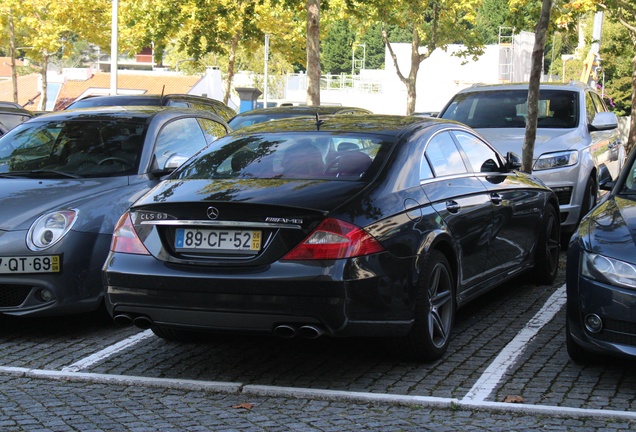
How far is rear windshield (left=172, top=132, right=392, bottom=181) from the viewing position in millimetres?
4801

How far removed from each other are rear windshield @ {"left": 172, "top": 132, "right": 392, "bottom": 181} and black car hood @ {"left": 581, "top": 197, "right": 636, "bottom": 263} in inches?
53.6

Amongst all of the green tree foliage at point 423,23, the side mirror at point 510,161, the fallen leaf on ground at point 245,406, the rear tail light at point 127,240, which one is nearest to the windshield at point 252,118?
the side mirror at point 510,161

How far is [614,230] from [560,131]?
5770 millimetres

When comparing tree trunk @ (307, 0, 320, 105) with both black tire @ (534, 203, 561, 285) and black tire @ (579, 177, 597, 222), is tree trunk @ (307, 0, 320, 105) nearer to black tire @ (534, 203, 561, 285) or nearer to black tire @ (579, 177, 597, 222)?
black tire @ (579, 177, 597, 222)

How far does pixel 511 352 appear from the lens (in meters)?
5.15

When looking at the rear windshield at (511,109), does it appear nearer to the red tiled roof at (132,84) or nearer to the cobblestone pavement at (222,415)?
the cobblestone pavement at (222,415)

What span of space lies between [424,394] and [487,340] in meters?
1.30

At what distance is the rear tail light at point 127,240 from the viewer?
449 cm

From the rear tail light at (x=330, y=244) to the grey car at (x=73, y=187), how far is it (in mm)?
2158

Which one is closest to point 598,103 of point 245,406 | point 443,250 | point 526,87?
point 526,87

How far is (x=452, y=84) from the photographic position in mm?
72812

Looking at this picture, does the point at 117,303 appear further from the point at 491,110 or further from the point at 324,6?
the point at 324,6

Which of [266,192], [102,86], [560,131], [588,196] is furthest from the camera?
[102,86]

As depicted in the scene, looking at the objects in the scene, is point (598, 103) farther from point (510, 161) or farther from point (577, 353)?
point (577, 353)
